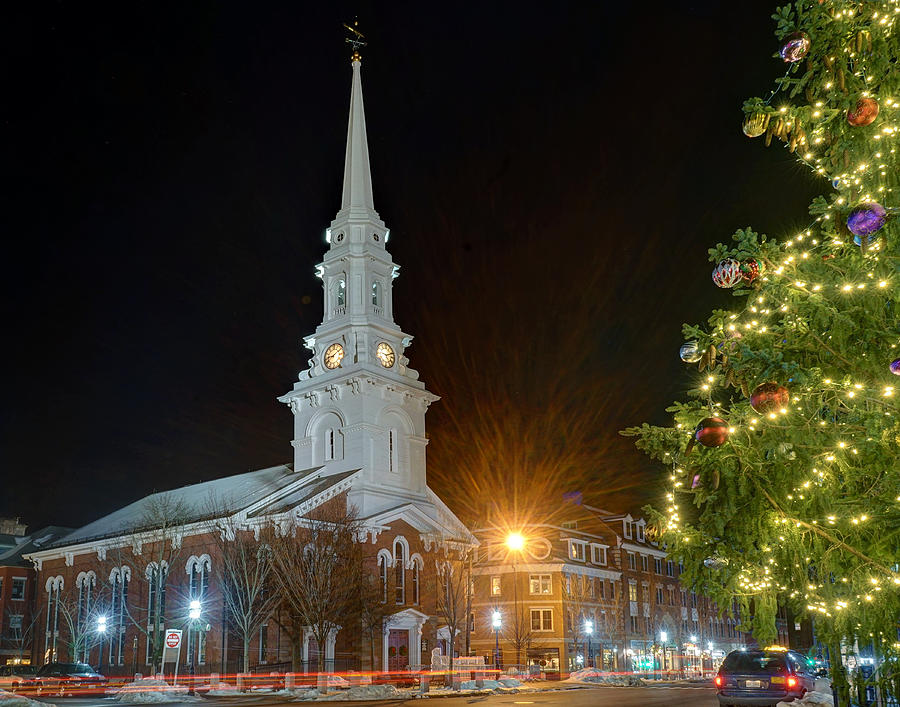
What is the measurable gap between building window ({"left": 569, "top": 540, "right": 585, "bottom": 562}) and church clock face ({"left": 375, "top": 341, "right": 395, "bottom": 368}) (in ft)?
63.6

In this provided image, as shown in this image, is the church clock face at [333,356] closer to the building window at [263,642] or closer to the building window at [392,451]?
the building window at [392,451]

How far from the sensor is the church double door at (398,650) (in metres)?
48.3

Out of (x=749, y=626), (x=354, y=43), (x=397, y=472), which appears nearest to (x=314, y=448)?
(x=397, y=472)

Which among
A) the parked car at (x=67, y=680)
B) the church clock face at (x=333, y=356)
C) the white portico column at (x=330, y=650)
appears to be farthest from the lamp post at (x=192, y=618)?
the church clock face at (x=333, y=356)

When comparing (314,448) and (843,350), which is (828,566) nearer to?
(843,350)

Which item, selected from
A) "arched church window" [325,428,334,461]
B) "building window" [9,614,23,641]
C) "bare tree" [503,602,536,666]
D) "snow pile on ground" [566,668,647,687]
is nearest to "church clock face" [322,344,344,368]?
"arched church window" [325,428,334,461]

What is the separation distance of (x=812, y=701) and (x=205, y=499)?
45838 millimetres

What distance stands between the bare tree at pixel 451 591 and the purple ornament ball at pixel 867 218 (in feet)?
142

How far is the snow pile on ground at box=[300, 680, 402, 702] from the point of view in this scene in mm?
32031

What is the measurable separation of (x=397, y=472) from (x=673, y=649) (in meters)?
34.1

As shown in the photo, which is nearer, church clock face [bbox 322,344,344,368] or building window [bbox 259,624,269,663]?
building window [bbox 259,624,269,663]

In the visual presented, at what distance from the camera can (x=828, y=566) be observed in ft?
29.6

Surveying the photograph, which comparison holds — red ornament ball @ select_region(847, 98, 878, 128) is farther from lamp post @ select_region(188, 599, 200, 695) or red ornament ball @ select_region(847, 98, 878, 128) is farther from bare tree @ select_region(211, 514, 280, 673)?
lamp post @ select_region(188, 599, 200, 695)

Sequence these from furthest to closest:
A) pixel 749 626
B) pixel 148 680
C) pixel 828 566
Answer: pixel 148 680
pixel 749 626
pixel 828 566
